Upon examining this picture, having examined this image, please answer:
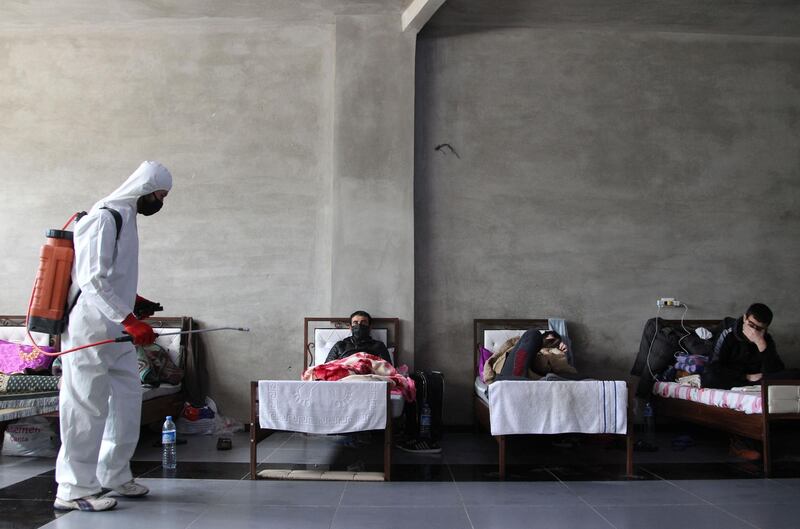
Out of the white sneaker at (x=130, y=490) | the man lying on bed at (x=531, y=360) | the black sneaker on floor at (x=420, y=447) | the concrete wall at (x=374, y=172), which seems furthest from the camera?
the concrete wall at (x=374, y=172)

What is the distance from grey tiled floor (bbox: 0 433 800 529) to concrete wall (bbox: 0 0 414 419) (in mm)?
1852

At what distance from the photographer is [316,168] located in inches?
266

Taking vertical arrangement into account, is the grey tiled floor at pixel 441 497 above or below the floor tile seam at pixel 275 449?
above

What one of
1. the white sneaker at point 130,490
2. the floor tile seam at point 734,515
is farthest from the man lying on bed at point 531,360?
the white sneaker at point 130,490

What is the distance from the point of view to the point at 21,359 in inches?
229

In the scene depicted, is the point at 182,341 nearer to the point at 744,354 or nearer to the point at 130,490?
the point at 130,490

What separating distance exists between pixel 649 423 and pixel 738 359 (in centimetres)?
128

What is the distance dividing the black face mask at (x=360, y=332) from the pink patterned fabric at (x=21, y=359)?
258 cm

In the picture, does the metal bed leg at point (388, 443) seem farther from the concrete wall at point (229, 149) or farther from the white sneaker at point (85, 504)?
the concrete wall at point (229, 149)

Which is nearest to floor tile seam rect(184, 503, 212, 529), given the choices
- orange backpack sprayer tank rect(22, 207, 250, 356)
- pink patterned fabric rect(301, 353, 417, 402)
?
orange backpack sprayer tank rect(22, 207, 250, 356)

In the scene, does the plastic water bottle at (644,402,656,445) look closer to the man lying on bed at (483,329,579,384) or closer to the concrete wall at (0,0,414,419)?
the man lying on bed at (483,329,579,384)

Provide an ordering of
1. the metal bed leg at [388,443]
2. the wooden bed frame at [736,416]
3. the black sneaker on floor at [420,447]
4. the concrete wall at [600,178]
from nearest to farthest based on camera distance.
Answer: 1. the metal bed leg at [388,443]
2. the wooden bed frame at [736,416]
3. the black sneaker on floor at [420,447]
4. the concrete wall at [600,178]

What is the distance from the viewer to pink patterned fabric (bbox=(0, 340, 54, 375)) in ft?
18.9

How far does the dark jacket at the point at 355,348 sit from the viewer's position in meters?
5.95
